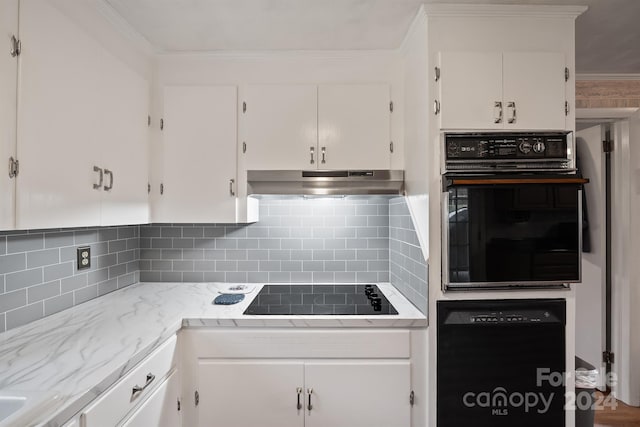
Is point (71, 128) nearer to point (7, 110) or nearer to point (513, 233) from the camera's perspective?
point (7, 110)

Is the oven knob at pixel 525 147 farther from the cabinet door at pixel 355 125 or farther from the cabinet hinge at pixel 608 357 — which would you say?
the cabinet hinge at pixel 608 357

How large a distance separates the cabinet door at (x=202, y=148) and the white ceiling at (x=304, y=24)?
294mm

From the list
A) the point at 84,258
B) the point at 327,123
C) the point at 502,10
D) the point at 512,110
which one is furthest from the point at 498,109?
the point at 84,258

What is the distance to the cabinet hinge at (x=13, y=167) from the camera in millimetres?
1094

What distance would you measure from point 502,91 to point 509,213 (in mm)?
577

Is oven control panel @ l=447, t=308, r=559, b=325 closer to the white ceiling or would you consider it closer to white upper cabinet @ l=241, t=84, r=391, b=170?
white upper cabinet @ l=241, t=84, r=391, b=170

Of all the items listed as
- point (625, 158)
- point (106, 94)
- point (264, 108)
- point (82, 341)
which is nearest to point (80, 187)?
point (106, 94)

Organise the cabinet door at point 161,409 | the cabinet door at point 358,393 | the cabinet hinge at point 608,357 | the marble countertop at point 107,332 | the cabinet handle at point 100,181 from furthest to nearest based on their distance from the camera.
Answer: the cabinet hinge at point 608,357 < the cabinet door at point 358,393 < the cabinet handle at point 100,181 < the cabinet door at point 161,409 < the marble countertop at point 107,332

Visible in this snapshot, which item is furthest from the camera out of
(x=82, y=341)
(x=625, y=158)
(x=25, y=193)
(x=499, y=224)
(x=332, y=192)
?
(x=625, y=158)

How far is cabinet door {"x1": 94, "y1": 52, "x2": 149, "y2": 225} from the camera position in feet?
5.27

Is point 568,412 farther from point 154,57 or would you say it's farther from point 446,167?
point 154,57

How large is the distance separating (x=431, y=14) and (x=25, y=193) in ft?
5.89

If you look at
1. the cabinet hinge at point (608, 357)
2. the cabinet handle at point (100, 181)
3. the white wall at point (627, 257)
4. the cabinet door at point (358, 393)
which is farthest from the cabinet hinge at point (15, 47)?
the cabinet hinge at point (608, 357)

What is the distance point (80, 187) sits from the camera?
55.4 inches
